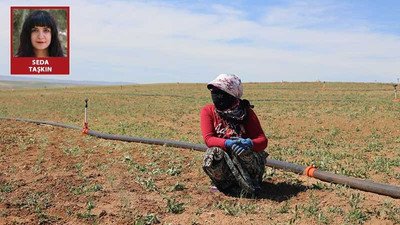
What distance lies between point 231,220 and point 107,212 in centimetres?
164

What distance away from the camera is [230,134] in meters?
5.74

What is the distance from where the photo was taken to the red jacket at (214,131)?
5559 mm

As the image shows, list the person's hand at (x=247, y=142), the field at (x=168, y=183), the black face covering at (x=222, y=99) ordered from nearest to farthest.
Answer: the field at (x=168, y=183), the person's hand at (x=247, y=142), the black face covering at (x=222, y=99)

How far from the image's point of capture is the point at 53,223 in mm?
4953

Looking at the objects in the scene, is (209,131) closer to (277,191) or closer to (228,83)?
(228,83)

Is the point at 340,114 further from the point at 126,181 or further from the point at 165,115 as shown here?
the point at 126,181

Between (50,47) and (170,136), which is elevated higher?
(50,47)

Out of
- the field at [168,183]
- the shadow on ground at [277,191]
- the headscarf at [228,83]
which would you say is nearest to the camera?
the field at [168,183]

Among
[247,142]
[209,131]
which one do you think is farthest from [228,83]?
[247,142]

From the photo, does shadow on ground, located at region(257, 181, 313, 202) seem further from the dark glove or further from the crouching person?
the dark glove

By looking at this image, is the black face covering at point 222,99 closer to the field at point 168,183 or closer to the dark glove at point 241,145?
the dark glove at point 241,145

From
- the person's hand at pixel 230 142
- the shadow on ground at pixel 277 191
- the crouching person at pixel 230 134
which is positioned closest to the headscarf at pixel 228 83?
the crouching person at pixel 230 134

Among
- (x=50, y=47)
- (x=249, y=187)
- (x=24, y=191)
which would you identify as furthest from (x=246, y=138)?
(x=50, y=47)

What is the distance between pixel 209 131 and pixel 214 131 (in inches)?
4.4
